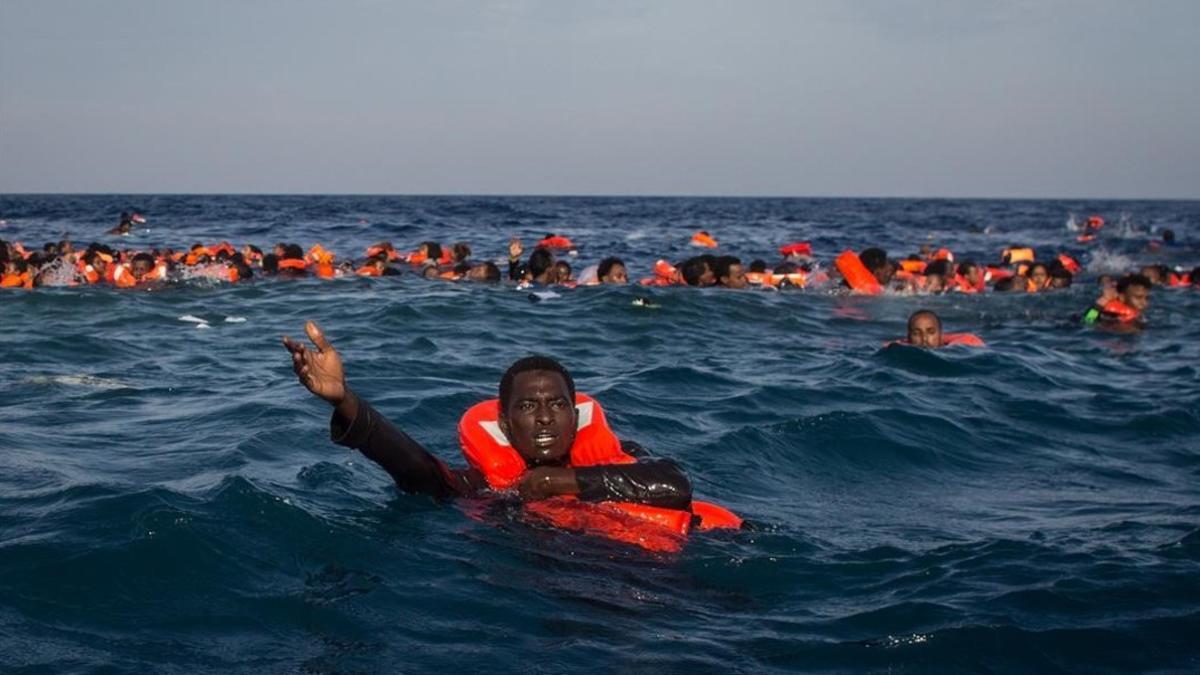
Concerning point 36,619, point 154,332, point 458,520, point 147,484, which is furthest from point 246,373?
point 36,619

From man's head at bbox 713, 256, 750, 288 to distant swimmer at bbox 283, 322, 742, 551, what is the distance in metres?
14.4

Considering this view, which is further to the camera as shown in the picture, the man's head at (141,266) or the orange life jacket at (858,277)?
the orange life jacket at (858,277)

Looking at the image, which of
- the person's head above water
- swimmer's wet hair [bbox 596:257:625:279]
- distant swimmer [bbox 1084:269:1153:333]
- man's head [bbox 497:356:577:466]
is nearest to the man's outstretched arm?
man's head [bbox 497:356:577:466]

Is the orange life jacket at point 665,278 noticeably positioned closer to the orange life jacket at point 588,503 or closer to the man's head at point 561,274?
the man's head at point 561,274

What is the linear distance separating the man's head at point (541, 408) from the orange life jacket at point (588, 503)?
164 millimetres

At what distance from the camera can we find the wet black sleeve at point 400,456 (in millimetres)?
5809

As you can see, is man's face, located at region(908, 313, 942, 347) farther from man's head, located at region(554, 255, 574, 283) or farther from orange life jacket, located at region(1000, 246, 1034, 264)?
orange life jacket, located at region(1000, 246, 1034, 264)

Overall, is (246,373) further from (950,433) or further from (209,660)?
(209,660)

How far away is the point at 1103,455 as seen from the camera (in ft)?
31.7

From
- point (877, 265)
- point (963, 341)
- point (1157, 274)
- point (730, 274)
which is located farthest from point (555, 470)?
point (1157, 274)

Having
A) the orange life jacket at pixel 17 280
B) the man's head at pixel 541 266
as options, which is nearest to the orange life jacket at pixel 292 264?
the man's head at pixel 541 266

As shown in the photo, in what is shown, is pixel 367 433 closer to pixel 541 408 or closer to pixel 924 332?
pixel 541 408

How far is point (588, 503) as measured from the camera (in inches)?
252

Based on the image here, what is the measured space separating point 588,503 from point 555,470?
0.26 metres
